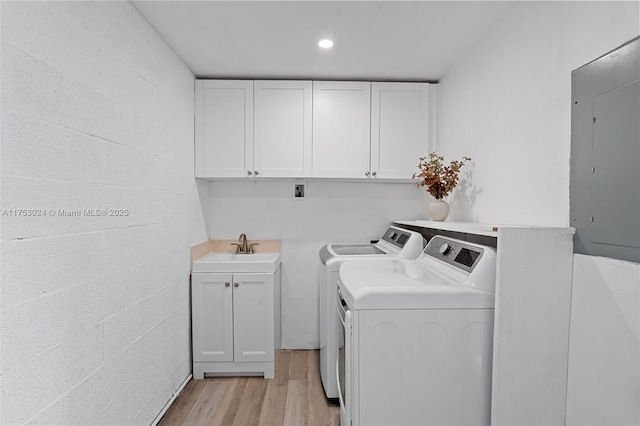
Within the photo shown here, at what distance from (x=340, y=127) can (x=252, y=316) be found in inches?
64.6

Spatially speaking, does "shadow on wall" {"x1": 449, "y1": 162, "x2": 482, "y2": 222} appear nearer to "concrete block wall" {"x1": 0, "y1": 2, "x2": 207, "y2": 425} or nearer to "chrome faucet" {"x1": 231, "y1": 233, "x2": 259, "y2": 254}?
"chrome faucet" {"x1": 231, "y1": 233, "x2": 259, "y2": 254}

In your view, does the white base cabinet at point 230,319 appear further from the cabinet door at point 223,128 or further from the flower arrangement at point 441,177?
the flower arrangement at point 441,177

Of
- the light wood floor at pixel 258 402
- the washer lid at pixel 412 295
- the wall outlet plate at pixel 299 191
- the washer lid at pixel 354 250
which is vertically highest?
the wall outlet plate at pixel 299 191

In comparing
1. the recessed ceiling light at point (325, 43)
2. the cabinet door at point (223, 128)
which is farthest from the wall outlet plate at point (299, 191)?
the recessed ceiling light at point (325, 43)

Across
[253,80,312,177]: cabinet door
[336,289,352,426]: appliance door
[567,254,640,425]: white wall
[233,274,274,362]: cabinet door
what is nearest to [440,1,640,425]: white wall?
[567,254,640,425]: white wall

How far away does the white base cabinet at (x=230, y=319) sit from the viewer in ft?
8.86

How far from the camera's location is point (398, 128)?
295 cm

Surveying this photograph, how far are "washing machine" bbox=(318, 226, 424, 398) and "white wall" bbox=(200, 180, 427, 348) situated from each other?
1.59 feet

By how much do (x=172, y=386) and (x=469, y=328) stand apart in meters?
1.93

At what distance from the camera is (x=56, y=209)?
4.30ft

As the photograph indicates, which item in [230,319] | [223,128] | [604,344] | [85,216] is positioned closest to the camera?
[604,344]

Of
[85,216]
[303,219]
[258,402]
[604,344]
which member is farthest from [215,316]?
[604,344]

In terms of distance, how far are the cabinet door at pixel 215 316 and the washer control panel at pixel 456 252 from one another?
1504 mm

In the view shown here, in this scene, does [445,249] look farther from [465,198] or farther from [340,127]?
[340,127]
